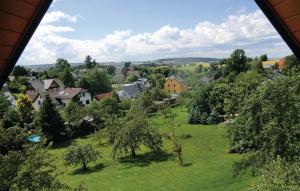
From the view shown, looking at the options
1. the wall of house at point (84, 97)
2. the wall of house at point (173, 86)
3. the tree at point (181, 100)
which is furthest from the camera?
the wall of house at point (173, 86)

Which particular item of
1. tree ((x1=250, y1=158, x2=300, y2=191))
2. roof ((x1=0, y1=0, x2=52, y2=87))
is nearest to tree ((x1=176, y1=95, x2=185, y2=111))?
tree ((x1=250, y1=158, x2=300, y2=191))

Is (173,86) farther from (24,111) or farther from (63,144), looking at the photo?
(63,144)

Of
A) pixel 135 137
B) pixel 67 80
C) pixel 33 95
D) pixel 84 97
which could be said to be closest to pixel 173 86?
pixel 84 97

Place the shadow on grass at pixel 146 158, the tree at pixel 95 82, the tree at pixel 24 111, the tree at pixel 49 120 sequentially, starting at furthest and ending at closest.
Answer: the tree at pixel 95 82 < the tree at pixel 24 111 < the tree at pixel 49 120 < the shadow on grass at pixel 146 158

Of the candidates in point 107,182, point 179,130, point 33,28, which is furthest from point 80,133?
point 33,28

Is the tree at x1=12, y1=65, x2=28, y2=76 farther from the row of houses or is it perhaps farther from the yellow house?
the yellow house

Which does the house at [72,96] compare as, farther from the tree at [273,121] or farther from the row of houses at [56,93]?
the tree at [273,121]

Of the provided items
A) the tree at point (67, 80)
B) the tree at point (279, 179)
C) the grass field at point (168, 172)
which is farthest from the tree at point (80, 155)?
the tree at point (67, 80)
